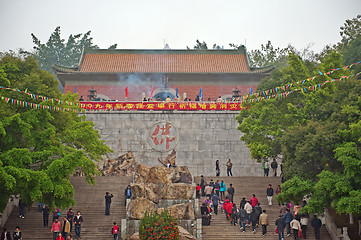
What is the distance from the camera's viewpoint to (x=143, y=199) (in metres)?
23.5

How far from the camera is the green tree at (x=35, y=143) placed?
20750 millimetres

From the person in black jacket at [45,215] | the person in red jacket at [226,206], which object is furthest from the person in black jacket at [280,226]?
the person in black jacket at [45,215]

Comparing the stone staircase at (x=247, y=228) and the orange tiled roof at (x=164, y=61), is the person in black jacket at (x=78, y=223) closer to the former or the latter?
the stone staircase at (x=247, y=228)

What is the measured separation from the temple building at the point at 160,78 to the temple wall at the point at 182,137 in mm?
4227

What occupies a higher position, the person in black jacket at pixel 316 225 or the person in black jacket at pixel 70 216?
the person in black jacket at pixel 70 216

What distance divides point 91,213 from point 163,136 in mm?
12137

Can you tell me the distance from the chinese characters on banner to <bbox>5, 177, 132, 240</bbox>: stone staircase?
713 centimetres

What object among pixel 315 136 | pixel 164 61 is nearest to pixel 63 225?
pixel 315 136

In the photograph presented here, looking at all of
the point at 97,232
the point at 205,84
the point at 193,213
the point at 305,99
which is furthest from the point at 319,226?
the point at 205,84

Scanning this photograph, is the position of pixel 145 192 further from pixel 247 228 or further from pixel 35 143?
pixel 35 143

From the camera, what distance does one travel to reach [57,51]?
2399 inches

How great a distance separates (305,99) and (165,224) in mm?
10213

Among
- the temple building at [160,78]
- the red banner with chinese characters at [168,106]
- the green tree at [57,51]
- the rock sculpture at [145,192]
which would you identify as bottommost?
the rock sculpture at [145,192]

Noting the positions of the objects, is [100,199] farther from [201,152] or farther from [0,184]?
[201,152]
